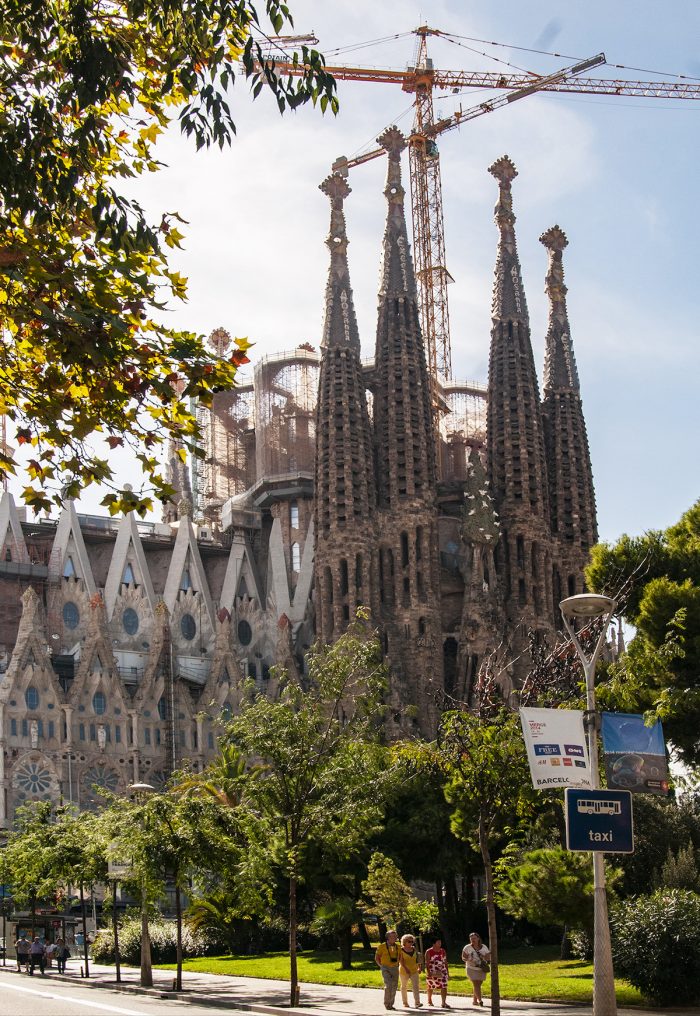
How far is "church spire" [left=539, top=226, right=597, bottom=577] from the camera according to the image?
7306 centimetres

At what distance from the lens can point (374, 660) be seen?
102 feet

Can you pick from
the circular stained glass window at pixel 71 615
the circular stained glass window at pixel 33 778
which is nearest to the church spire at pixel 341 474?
the circular stained glass window at pixel 71 615

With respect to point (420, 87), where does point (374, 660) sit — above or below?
below

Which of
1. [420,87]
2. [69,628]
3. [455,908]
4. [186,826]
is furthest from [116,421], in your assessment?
[420,87]

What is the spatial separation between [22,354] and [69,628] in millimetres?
59487

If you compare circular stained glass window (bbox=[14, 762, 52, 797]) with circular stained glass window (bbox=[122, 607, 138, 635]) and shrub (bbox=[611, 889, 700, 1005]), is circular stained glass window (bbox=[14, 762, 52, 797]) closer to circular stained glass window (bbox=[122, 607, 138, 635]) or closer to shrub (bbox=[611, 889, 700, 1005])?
circular stained glass window (bbox=[122, 607, 138, 635])

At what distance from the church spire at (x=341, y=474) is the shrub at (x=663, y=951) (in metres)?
42.0

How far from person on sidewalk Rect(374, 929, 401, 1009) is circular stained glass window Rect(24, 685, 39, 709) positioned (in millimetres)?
42705

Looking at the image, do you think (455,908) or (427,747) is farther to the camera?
(455,908)

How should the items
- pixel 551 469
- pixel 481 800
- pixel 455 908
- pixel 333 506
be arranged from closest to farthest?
pixel 481 800 → pixel 455 908 → pixel 333 506 → pixel 551 469

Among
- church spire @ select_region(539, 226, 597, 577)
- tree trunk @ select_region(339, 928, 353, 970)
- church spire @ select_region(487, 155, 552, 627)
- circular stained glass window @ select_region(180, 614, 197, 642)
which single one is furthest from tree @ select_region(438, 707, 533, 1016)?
circular stained glass window @ select_region(180, 614, 197, 642)

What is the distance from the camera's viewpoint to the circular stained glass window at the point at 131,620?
7331cm

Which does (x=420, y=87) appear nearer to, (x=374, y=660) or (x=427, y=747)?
(x=374, y=660)

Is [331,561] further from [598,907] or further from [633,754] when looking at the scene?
[598,907]
